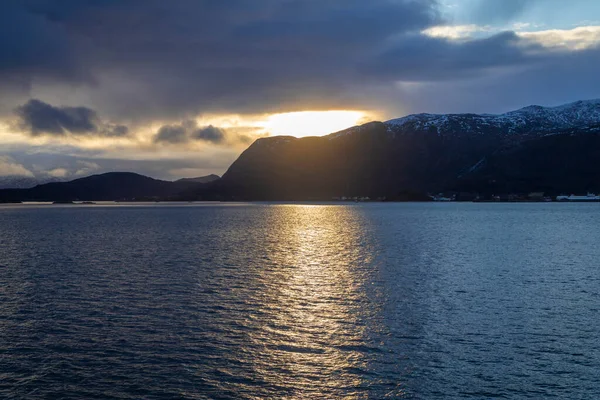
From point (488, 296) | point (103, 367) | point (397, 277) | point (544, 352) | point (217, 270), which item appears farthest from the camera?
point (217, 270)

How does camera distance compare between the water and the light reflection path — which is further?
the light reflection path

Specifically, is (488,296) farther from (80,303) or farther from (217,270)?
(80,303)

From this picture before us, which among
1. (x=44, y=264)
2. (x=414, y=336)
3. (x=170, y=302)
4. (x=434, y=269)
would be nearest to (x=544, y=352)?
(x=414, y=336)

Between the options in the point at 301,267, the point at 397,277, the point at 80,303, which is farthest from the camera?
the point at 301,267

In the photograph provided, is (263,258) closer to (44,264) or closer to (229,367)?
(44,264)

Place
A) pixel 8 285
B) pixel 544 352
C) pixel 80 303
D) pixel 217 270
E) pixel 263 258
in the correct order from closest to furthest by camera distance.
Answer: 1. pixel 544 352
2. pixel 80 303
3. pixel 8 285
4. pixel 217 270
5. pixel 263 258

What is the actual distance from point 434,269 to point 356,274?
11.8 meters

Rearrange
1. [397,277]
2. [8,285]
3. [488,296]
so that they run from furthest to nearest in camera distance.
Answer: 1. [397,277]
2. [8,285]
3. [488,296]

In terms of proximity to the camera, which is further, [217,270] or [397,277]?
[217,270]

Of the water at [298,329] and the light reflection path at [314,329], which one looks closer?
the water at [298,329]

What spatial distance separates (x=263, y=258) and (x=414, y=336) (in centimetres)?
4833

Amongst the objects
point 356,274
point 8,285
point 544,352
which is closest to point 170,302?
point 8,285

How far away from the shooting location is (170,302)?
4731 cm

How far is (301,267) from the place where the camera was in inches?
2867
